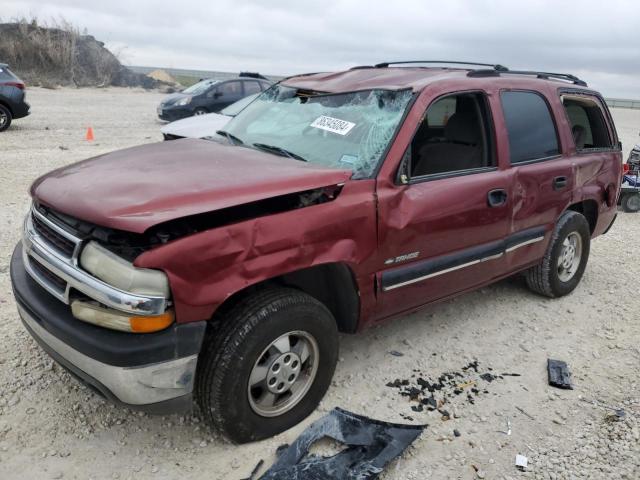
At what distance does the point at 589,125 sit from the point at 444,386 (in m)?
3.11

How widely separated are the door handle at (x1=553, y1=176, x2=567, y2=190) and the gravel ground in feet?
3.63

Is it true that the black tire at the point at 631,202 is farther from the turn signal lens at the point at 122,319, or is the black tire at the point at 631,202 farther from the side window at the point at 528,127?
the turn signal lens at the point at 122,319

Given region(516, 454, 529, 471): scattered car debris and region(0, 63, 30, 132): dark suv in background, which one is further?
region(0, 63, 30, 132): dark suv in background

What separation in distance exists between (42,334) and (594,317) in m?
4.24

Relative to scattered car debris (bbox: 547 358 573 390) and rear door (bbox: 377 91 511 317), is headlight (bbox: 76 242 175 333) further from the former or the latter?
scattered car debris (bbox: 547 358 573 390)

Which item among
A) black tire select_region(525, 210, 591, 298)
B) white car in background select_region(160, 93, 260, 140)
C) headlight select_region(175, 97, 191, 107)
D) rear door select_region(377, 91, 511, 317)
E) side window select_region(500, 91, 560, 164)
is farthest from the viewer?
headlight select_region(175, 97, 191, 107)

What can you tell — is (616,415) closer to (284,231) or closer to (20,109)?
(284,231)

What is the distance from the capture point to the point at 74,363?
2.51m

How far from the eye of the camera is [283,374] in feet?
9.48

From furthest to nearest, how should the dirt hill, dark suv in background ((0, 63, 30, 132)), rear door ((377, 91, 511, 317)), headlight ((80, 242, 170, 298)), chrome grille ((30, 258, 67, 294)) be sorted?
the dirt hill → dark suv in background ((0, 63, 30, 132)) → rear door ((377, 91, 511, 317)) → chrome grille ((30, 258, 67, 294)) → headlight ((80, 242, 170, 298))

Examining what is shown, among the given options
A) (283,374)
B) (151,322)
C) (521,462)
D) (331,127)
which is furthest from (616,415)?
(151,322)

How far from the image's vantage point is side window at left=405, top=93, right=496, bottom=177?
3801mm

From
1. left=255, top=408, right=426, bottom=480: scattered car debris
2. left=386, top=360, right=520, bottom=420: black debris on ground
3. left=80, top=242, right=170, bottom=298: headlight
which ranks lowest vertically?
left=386, top=360, right=520, bottom=420: black debris on ground

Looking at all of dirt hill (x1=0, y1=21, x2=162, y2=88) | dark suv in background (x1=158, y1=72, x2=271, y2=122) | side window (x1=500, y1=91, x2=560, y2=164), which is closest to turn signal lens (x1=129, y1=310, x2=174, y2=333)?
side window (x1=500, y1=91, x2=560, y2=164)
